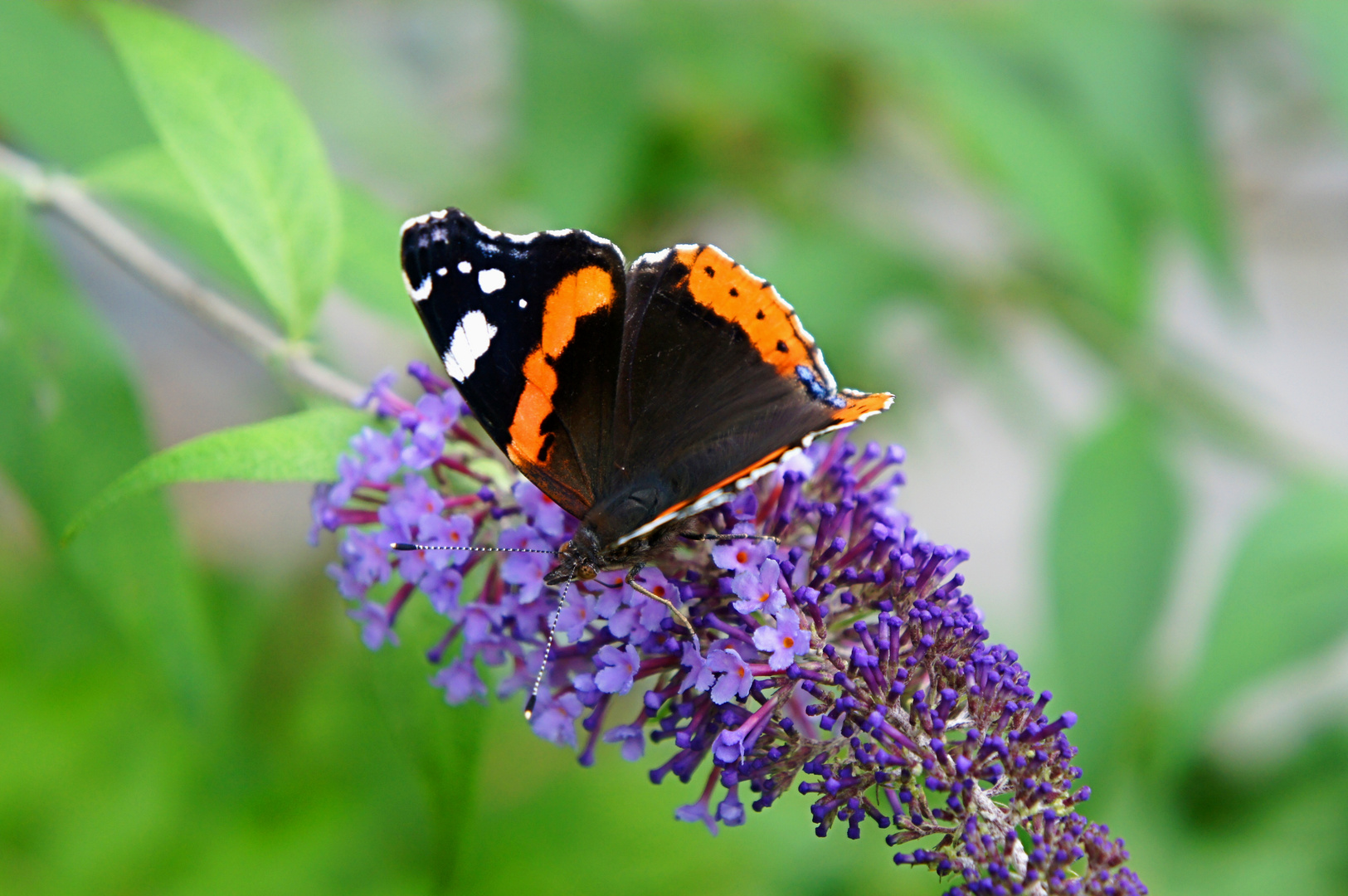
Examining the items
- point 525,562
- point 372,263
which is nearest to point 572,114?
point 372,263

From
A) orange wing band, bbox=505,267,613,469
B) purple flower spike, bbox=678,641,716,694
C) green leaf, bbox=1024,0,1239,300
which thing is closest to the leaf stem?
orange wing band, bbox=505,267,613,469

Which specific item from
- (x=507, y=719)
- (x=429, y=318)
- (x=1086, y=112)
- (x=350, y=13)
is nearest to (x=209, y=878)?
(x=507, y=719)

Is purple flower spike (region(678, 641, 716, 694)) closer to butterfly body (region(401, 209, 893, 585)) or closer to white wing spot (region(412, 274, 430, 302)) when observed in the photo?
butterfly body (region(401, 209, 893, 585))

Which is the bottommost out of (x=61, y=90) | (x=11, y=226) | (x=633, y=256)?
(x=11, y=226)

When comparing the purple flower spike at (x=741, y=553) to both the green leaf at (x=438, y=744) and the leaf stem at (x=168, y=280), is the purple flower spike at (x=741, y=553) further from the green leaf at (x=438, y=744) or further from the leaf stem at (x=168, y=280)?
the leaf stem at (x=168, y=280)

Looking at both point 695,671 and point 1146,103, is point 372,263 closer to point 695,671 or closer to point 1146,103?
point 695,671

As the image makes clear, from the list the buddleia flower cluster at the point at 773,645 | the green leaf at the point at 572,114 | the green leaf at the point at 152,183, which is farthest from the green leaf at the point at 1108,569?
the green leaf at the point at 152,183
